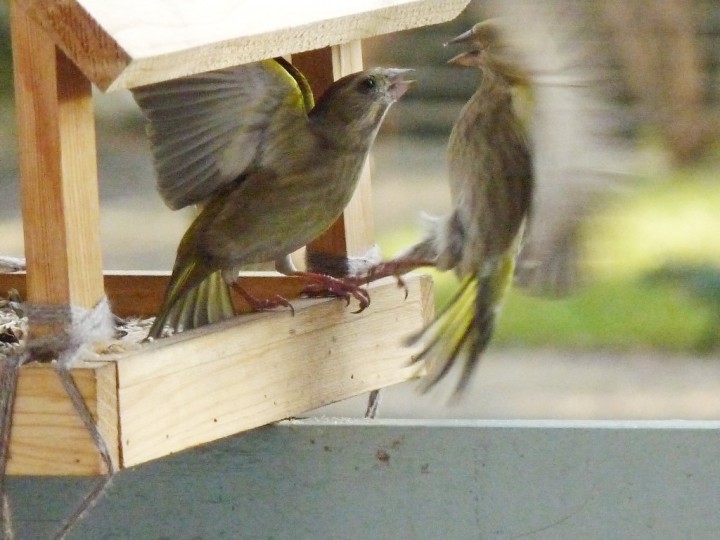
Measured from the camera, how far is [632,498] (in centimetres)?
217

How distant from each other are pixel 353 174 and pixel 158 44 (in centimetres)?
75

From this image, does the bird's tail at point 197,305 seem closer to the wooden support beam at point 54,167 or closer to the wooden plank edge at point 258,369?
the wooden plank edge at point 258,369

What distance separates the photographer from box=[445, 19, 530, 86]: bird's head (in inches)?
87.0

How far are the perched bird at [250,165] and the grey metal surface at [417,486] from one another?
254 millimetres

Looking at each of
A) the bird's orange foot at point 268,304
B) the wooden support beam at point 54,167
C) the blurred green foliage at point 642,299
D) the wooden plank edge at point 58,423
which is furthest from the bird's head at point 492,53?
the blurred green foliage at point 642,299

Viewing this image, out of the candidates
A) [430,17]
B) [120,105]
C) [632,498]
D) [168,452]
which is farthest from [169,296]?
[120,105]

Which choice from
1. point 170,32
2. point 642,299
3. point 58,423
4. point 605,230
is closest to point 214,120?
point 170,32

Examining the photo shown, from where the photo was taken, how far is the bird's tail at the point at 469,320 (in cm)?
263

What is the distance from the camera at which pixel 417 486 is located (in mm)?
2252

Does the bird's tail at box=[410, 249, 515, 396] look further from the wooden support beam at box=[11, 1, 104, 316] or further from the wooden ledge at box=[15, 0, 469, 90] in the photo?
the wooden support beam at box=[11, 1, 104, 316]

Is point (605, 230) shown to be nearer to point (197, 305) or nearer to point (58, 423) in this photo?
point (197, 305)

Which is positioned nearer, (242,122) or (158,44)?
(158,44)

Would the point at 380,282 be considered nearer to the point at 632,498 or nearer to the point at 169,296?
the point at 169,296

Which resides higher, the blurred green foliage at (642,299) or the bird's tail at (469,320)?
the bird's tail at (469,320)
